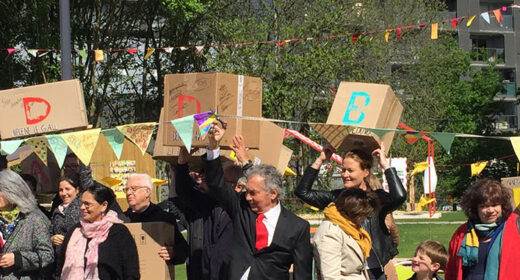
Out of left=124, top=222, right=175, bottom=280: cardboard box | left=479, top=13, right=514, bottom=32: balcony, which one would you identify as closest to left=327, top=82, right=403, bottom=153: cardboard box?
left=124, top=222, right=175, bottom=280: cardboard box

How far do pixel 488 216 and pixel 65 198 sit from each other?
3.81 meters

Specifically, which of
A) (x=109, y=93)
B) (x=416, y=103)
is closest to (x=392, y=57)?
(x=416, y=103)

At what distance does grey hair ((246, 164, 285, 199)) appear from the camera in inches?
266

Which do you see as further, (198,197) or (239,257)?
(198,197)

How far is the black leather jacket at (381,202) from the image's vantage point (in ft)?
23.6

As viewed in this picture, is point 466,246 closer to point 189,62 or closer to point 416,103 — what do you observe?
point 189,62

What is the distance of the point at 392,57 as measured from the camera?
39719mm

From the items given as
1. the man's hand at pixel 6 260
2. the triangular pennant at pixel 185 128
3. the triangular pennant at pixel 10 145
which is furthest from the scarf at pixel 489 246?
the triangular pennant at pixel 10 145

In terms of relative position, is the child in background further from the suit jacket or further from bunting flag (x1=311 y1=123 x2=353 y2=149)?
the suit jacket

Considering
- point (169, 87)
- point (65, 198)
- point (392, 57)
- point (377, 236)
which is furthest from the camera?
point (392, 57)

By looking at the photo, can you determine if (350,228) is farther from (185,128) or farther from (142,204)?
(142,204)

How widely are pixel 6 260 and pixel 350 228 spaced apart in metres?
2.89

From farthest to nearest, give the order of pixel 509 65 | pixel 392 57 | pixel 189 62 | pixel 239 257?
pixel 509 65, pixel 392 57, pixel 189 62, pixel 239 257

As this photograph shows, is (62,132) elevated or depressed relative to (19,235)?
elevated
